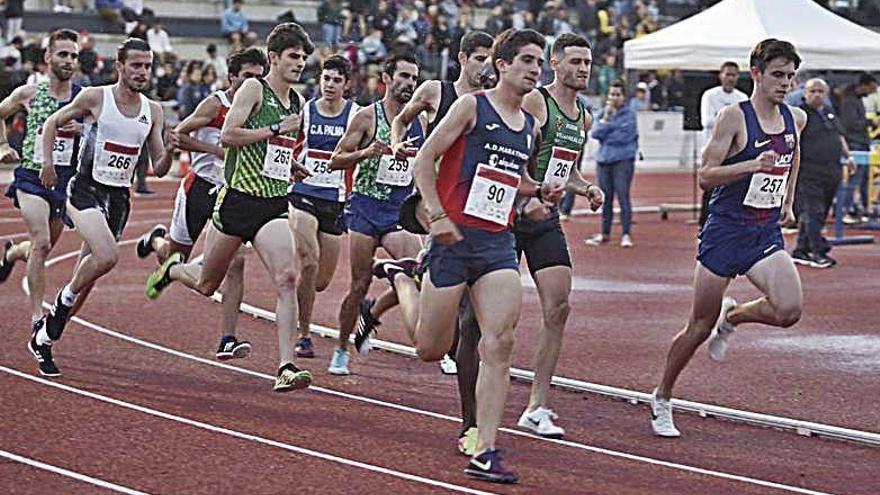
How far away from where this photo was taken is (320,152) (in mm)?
10133

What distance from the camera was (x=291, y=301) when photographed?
8656 millimetres

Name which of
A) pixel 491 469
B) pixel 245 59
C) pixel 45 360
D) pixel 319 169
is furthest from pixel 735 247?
pixel 45 360

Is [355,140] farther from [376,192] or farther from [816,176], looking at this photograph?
[816,176]

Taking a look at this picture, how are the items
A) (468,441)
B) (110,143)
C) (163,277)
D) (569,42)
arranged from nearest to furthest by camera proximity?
(468,441)
(569,42)
(110,143)
(163,277)

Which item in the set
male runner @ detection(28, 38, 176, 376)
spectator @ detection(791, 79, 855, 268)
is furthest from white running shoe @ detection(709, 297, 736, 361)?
spectator @ detection(791, 79, 855, 268)

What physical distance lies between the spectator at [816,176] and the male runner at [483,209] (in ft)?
31.9

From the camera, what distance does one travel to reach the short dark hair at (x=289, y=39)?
28.8 ft

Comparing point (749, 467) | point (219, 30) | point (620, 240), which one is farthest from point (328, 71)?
point (219, 30)

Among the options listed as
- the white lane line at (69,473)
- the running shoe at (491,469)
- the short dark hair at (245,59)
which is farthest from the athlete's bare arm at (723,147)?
the white lane line at (69,473)

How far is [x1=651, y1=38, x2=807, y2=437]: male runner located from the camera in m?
7.83

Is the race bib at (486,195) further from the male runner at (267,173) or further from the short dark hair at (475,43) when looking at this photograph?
the male runner at (267,173)

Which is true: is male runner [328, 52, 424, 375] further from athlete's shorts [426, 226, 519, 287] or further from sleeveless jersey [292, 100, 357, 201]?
athlete's shorts [426, 226, 519, 287]

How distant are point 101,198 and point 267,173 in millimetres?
1132

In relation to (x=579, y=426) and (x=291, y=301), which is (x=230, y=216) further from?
(x=579, y=426)
